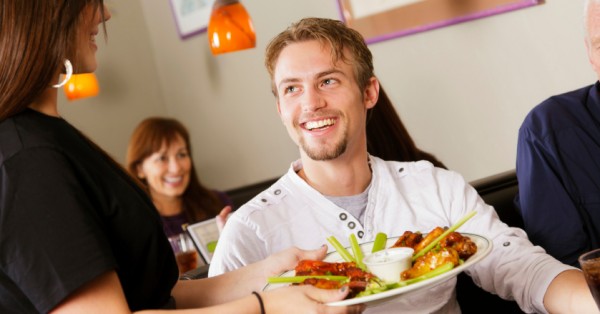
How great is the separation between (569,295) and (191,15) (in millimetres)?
4049

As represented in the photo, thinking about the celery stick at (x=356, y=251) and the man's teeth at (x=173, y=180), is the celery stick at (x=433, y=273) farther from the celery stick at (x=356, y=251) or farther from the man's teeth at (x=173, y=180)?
the man's teeth at (x=173, y=180)

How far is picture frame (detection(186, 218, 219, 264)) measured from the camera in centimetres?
299

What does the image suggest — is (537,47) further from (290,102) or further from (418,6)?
(290,102)

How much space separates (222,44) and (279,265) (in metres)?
2.33

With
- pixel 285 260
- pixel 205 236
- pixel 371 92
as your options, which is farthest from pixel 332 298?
pixel 205 236

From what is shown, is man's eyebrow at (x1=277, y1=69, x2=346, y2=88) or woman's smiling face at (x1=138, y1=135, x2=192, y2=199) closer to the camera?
man's eyebrow at (x1=277, y1=69, x2=346, y2=88)

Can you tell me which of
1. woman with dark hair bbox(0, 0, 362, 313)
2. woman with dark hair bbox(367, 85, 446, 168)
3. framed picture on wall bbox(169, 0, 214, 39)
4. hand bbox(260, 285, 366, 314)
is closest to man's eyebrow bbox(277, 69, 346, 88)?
woman with dark hair bbox(367, 85, 446, 168)

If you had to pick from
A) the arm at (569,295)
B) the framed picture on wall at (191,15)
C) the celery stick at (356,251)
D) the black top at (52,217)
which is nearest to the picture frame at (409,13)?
the framed picture on wall at (191,15)

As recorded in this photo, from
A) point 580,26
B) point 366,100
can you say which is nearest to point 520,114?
point 580,26

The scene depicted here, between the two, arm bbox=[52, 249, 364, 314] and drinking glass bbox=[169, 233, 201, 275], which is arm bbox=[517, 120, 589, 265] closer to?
arm bbox=[52, 249, 364, 314]

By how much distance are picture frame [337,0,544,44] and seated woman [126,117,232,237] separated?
50.1 inches

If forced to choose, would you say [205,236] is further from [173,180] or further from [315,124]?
[173,180]

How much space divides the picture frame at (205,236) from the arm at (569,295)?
5.20 ft

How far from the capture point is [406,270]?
140cm
